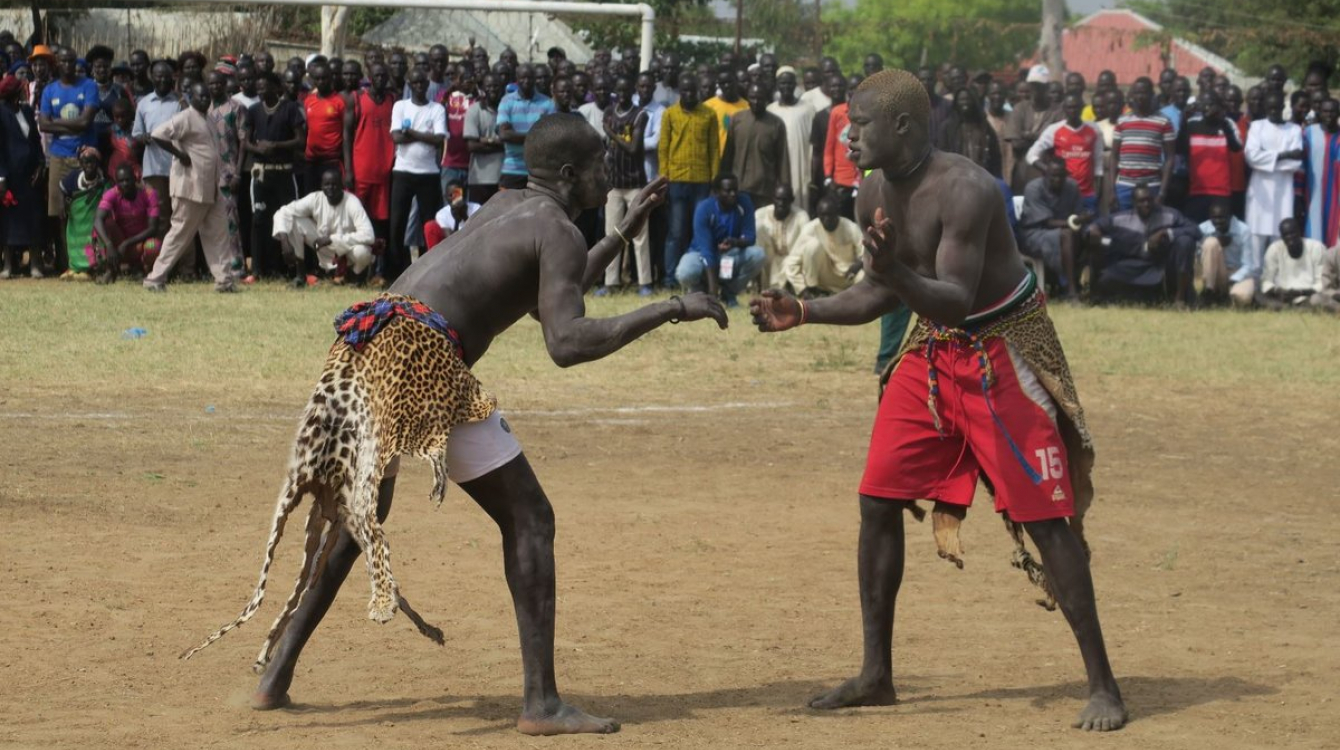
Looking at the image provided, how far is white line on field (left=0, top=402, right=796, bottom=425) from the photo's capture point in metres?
10.5

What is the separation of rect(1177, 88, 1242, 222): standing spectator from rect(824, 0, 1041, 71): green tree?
110ft

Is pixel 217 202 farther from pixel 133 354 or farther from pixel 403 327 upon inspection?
pixel 403 327

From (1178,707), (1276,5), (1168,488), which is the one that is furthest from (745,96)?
(1276,5)

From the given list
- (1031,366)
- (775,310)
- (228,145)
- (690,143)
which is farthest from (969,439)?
(228,145)

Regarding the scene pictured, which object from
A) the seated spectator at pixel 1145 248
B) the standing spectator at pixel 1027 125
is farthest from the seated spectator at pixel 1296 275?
the standing spectator at pixel 1027 125

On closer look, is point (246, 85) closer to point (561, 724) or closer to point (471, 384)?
point (471, 384)

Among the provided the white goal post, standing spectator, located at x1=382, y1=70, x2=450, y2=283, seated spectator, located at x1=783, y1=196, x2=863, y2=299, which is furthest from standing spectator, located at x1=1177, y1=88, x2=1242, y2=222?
standing spectator, located at x1=382, y1=70, x2=450, y2=283

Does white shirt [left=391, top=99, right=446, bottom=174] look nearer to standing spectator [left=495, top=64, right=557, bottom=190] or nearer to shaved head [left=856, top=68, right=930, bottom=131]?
standing spectator [left=495, top=64, right=557, bottom=190]

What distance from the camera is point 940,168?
5613 mm

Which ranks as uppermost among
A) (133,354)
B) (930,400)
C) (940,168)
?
(940,168)

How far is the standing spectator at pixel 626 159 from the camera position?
17.2 meters

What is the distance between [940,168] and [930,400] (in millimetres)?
702

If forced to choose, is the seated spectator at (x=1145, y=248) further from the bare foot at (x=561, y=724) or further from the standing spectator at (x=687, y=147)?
the bare foot at (x=561, y=724)

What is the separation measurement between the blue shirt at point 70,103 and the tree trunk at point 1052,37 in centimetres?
2450
